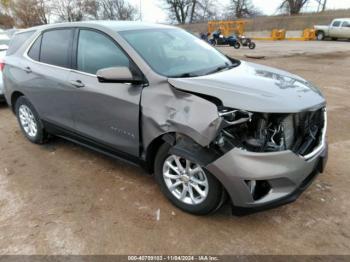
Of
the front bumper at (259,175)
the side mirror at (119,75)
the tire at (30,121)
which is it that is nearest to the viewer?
the front bumper at (259,175)

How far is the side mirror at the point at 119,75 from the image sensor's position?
2.99 meters

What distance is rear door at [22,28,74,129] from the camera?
12.6 ft

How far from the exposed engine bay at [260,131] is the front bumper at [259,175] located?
3.0 inches

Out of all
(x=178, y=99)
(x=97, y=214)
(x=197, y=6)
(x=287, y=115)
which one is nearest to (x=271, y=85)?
(x=287, y=115)

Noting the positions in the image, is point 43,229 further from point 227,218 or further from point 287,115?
point 287,115

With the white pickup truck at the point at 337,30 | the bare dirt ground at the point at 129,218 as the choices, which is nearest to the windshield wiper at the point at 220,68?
the bare dirt ground at the point at 129,218

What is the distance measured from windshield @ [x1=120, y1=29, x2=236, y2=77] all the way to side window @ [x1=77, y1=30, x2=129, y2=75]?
17 cm

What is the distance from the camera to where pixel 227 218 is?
3.00 m

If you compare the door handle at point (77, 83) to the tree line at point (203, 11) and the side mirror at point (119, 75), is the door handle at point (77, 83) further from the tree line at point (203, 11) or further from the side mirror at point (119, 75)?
the tree line at point (203, 11)

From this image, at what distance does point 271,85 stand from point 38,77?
296cm

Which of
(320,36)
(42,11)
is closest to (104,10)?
(42,11)

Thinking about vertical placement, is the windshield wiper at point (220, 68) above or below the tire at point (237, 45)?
above

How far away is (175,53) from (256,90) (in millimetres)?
1147

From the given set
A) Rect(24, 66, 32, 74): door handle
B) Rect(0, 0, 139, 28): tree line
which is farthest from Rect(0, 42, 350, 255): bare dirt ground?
Rect(0, 0, 139, 28): tree line
